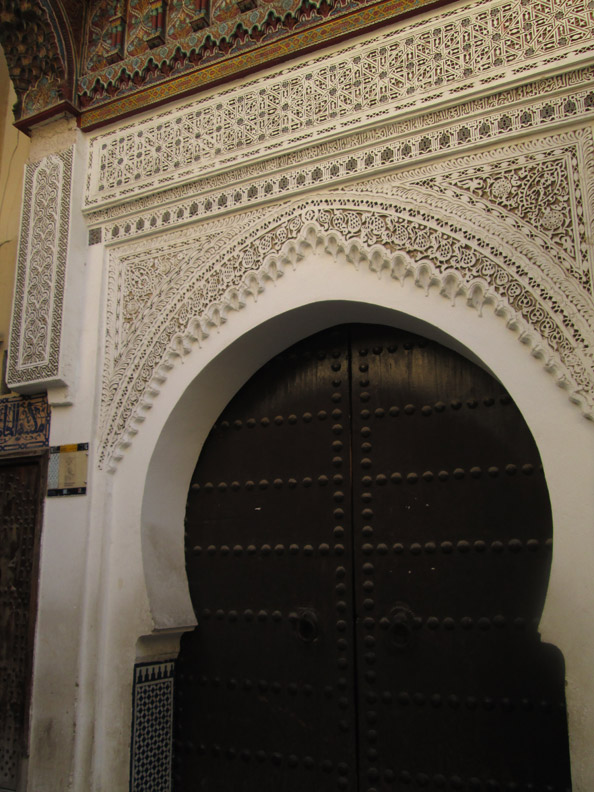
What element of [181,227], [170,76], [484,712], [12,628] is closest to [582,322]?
[484,712]

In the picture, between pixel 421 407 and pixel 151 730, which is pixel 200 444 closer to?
pixel 421 407

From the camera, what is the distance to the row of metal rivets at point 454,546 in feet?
5.85

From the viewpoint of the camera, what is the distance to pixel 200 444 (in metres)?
2.33

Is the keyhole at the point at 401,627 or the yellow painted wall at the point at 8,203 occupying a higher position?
the yellow painted wall at the point at 8,203

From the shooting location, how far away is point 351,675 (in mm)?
1928

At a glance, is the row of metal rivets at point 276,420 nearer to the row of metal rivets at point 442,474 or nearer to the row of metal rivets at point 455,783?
the row of metal rivets at point 442,474

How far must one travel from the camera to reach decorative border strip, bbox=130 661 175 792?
2.02 metres

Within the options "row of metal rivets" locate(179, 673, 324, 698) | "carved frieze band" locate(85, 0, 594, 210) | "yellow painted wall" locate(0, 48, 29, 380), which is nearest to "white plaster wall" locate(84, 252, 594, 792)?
"row of metal rivets" locate(179, 673, 324, 698)

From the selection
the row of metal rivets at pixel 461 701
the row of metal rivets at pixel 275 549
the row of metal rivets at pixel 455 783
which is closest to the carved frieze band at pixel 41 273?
the row of metal rivets at pixel 275 549

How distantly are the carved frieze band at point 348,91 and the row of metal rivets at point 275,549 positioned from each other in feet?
4.06

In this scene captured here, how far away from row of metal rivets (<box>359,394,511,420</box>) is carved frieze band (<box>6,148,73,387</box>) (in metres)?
1.06

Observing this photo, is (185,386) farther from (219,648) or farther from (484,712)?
(484,712)

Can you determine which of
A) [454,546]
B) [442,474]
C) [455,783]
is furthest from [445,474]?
[455,783]

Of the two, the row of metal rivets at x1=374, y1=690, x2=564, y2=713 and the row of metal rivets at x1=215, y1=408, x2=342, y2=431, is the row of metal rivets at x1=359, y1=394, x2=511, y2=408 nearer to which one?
the row of metal rivets at x1=215, y1=408, x2=342, y2=431
